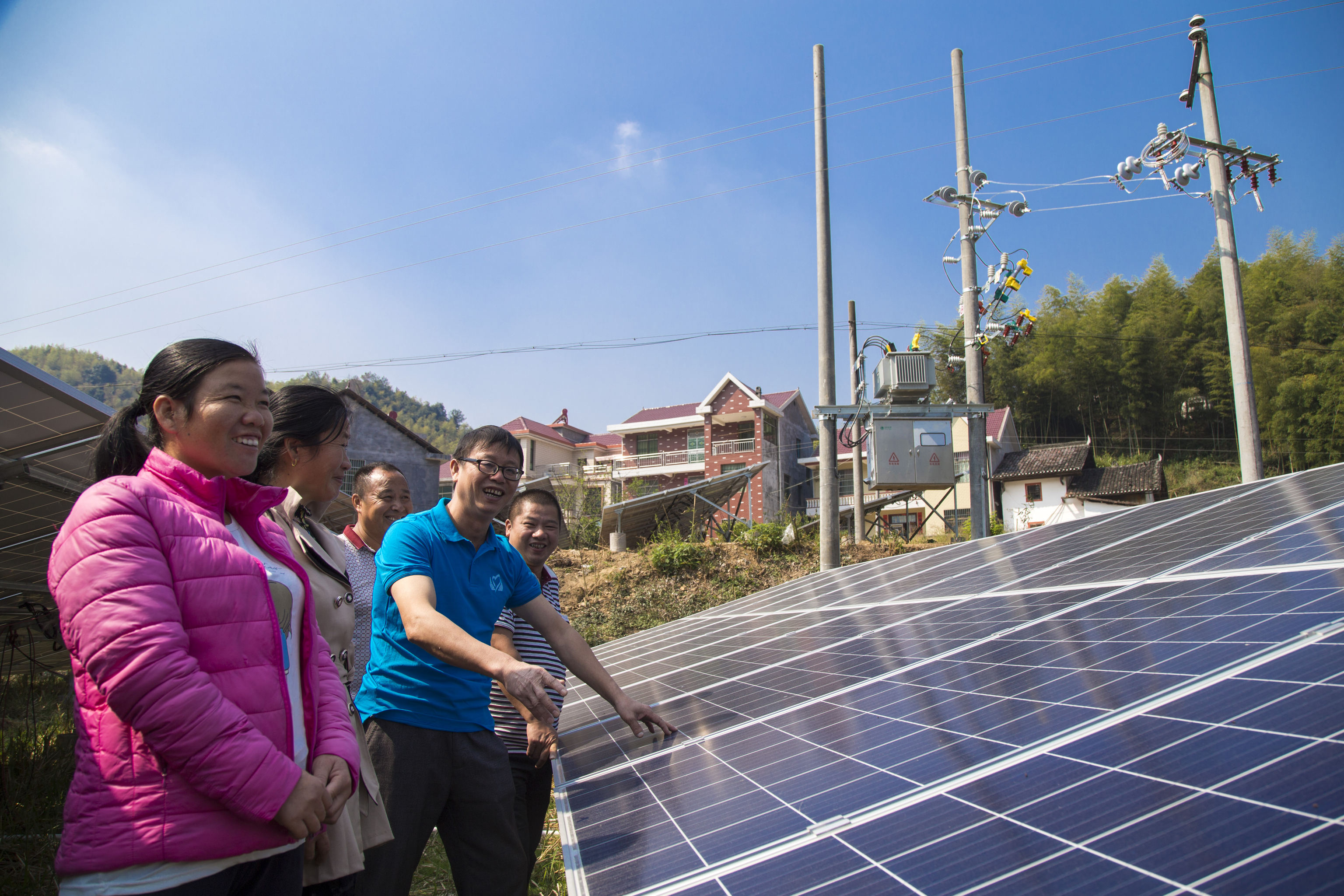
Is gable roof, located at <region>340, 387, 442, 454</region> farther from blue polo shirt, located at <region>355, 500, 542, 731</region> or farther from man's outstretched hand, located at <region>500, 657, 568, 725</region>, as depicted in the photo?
man's outstretched hand, located at <region>500, 657, 568, 725</region>

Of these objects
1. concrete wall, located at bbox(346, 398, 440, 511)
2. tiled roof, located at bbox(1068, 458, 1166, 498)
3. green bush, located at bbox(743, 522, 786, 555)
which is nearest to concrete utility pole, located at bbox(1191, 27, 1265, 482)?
green bush, located at bbox(743, 522, 786, 555)

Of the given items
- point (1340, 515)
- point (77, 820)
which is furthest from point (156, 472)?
point (1340, 515)

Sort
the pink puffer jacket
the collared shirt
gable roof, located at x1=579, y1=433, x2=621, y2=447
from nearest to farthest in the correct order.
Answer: the pink puffer jacket, the collared shirt, gable roof, located at x1=579, y1=433, x2=621, y2=447

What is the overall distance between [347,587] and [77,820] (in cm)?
128

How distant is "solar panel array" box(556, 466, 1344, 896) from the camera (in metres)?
1.34

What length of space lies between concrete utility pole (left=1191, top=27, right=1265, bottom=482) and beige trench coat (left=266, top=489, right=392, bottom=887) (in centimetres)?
1010

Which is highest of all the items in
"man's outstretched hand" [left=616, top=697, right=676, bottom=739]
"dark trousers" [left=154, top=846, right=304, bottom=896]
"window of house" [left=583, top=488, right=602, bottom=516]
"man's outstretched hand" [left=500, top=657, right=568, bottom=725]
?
"man's outstretched hand" [left=500, top=657, right=568, bottom=725]

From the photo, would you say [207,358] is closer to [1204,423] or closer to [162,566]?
[162,566]

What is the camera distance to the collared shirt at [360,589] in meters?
3.48

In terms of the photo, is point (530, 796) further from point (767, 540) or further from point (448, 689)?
point (767, 540)

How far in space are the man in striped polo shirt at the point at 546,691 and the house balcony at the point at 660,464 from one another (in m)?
35.1

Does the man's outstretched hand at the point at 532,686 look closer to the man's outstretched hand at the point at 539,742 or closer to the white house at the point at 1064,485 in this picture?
the man's outstretched hand at the point at 539,742

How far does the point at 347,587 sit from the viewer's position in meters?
2.79

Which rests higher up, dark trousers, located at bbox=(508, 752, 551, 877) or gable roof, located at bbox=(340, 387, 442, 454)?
gable roof, located at bbox=(340, 387, 442, 454)
